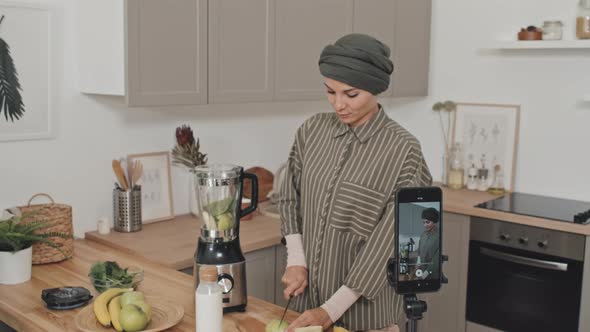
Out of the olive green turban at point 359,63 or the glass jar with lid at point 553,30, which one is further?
the glass jar with lid at point 553,30

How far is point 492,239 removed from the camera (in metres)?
3.15

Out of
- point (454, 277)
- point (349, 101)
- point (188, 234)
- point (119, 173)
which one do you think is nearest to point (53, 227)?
point (119, 173)

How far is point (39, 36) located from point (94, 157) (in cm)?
55

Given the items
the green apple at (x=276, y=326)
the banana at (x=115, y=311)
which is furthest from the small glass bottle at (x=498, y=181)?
the banana at (x=115, y=311)

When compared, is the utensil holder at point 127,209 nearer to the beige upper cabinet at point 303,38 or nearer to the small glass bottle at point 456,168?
the beige upper cabinet at point 303,38

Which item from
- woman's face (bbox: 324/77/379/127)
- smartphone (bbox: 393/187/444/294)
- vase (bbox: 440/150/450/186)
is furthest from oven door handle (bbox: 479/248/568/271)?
smartphone (bbox: 393/187/444/294)

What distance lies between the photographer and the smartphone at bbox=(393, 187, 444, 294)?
127cm

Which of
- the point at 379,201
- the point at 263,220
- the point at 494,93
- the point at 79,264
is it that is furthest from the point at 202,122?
the point at 494,93

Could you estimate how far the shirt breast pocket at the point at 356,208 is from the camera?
80.0 inches

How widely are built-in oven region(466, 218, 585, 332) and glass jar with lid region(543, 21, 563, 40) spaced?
100 centimetres

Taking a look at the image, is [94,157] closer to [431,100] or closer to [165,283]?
[165,283]

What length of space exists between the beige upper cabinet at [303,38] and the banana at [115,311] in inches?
58.7

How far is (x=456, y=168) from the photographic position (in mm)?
3752

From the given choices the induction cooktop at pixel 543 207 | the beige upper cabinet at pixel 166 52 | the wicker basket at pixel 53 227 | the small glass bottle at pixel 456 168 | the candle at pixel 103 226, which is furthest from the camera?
the small glass bottle at pixel 456 168
